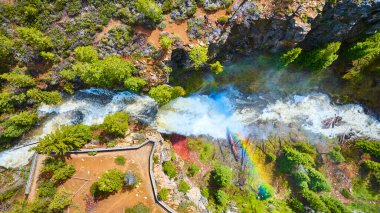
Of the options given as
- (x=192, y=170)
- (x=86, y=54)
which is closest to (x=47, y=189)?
(x=86, y=54)

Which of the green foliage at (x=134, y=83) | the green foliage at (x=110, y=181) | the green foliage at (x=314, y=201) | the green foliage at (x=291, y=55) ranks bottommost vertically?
the green foliage at (x=110, y=181)

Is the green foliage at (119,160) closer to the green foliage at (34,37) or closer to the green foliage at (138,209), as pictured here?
the green foliage at (138,209)

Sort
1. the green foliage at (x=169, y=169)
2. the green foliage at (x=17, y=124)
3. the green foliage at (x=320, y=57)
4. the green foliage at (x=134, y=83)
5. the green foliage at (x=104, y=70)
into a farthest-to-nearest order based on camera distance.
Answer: the green foliage at (x=320, y=57) < the green foliage at (x=169, y=169) < the green foliage at (x=134, y=83) < the green foliage at (x=17, y=124) < the green foliage at (x=104, y=70)

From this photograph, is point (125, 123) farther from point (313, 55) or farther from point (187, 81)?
point (313, 55)

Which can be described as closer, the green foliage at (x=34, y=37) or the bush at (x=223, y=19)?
the green foliage at (x=34, y=37)

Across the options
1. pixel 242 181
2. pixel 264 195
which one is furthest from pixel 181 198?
pixel 264 195

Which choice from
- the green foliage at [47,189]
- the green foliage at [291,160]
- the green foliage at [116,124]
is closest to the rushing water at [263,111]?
the green foliage at [291,160]
